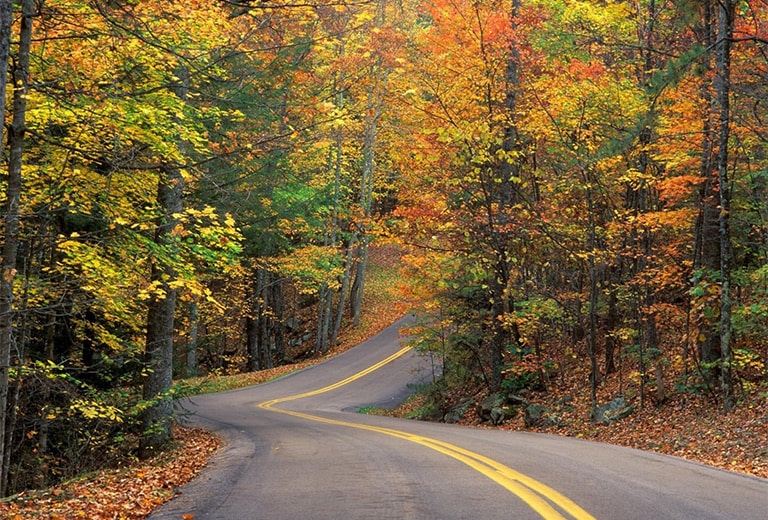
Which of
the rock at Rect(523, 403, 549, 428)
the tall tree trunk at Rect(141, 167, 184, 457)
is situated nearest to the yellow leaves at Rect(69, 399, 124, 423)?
the tall tree trunk at Rect(141, 167, 184, 457)

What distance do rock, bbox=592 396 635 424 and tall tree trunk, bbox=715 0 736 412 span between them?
2.47m

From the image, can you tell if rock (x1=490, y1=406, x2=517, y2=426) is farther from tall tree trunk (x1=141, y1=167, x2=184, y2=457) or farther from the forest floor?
tall tree trunk (x1=141, y1=167, x2=184, y2=457)

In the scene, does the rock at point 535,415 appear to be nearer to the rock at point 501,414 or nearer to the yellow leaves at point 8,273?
the rock at point 501,414

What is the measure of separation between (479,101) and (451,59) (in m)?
1.36

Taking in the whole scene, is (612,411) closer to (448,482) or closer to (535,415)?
(535,415)

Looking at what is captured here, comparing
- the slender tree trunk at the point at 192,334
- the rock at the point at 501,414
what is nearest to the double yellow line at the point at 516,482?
the rock at the point at 501,414

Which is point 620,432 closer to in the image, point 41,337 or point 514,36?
point 514,36

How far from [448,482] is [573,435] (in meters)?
9.38

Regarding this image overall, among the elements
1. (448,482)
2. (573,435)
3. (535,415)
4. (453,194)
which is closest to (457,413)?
(535,415)

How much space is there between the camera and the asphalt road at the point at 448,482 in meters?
5.82

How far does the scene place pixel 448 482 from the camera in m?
7.17

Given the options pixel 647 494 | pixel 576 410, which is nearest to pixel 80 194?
pixel 647 494

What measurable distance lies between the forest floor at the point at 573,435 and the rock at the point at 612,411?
18 centimetres

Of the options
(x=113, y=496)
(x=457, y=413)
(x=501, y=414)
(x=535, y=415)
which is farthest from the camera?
(x=457, y=413)
